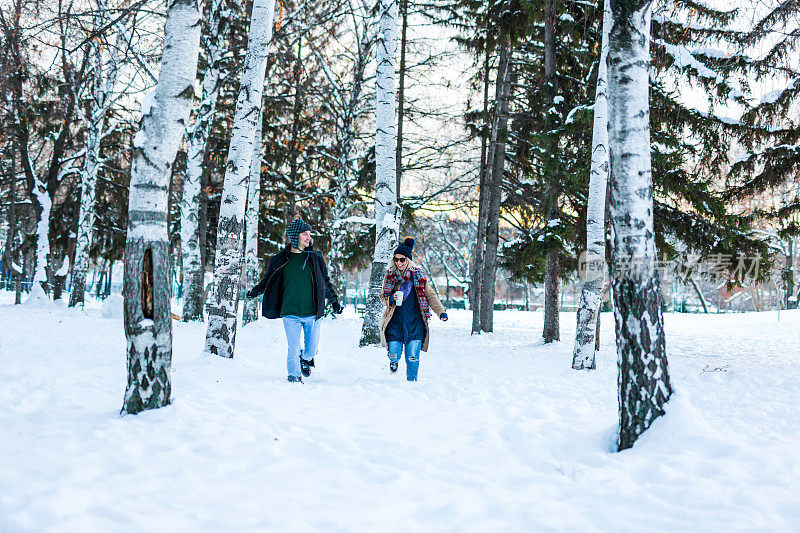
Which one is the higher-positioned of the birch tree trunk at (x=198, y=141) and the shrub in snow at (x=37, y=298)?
the birch tree trunk at (x=198, y=141)

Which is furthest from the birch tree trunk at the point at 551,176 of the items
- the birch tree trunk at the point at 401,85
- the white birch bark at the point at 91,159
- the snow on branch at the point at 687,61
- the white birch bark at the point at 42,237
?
the white birch bark at the point at 42,237

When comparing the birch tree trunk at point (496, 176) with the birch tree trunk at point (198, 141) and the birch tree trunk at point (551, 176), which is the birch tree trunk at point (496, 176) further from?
the birch tree trunk at point (198, 141)

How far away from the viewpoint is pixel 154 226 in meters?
4.01

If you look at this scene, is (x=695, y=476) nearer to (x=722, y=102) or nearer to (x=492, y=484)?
(x=492, y=484)

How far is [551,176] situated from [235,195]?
6393 mm

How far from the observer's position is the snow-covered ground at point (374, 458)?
8.23 feet

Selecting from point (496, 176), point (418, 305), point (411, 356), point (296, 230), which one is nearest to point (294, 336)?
point (296, 230)

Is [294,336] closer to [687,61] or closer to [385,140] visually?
[385,140]

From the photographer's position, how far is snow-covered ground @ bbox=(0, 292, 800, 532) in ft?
8.23

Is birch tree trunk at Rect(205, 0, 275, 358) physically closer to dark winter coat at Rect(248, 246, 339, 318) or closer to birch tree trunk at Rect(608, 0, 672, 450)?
dark winter coat at Rect(248, 246, 339, 318)

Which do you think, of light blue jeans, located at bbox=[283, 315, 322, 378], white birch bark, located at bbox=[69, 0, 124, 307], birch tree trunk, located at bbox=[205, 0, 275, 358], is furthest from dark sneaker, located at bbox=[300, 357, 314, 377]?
white birch bark, located at bbox=[69, 0, 124, 307]

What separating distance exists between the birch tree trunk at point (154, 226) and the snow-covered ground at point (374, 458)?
0.30 m

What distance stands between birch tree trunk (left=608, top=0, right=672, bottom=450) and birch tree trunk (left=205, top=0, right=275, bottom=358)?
4.96 meters

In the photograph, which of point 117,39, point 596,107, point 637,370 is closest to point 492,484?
point 637,370
